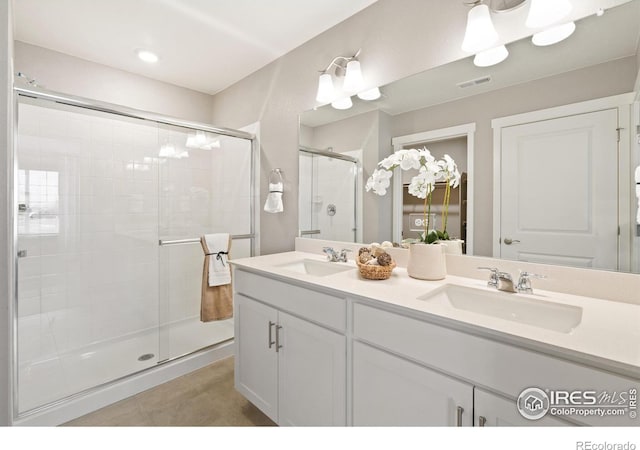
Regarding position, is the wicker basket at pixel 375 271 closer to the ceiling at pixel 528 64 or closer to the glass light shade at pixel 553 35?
the ceiling at pixel 528 64

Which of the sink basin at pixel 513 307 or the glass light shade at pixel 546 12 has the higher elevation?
the glass light shade at pixel 546 12

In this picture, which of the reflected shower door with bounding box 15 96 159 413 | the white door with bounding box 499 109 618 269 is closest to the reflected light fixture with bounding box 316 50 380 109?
the white door with bounding box 499 109 618 269

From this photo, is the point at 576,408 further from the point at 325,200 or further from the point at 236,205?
the point at 236,205

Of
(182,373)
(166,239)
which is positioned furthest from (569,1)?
(182,373)

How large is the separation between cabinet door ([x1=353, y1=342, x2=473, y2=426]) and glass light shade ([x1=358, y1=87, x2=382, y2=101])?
134 cm

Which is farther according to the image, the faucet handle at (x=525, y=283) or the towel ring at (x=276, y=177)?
the towel ring at (x=276, y=177)

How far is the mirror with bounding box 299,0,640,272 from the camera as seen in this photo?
1.04 meters

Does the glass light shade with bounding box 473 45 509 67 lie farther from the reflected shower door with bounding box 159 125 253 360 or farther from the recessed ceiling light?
the recessed ceiling light

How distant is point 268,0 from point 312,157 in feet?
3.07

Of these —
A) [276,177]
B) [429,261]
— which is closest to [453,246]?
[429,261]

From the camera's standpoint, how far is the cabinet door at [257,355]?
147 cm

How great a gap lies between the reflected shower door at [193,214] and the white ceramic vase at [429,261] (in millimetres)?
1551

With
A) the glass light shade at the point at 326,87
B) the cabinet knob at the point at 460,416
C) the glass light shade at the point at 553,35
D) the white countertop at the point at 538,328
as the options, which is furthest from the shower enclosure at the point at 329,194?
the cabinet knob at the point at 460,416

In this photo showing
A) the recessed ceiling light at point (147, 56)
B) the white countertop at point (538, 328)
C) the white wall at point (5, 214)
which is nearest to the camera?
the white countertop at point (538, 328)
